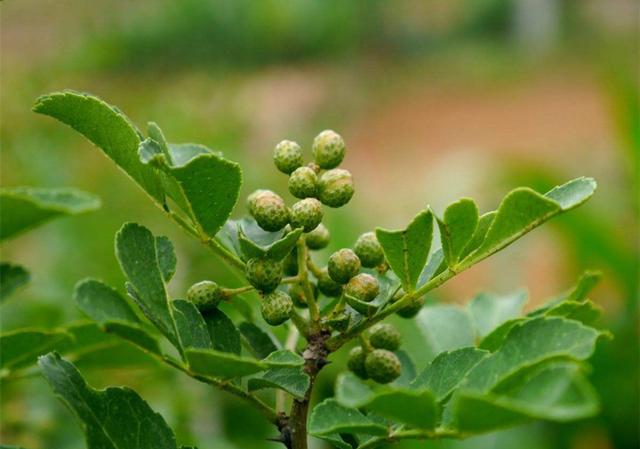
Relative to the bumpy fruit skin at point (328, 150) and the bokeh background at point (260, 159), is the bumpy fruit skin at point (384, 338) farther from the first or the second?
the bokeh background at point (260, 159)

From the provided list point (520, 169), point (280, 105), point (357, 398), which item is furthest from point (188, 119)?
point (280, 105)

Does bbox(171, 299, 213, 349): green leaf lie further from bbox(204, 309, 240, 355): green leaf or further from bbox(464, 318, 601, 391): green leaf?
bbox(464, 318, 601, 391): green leaf

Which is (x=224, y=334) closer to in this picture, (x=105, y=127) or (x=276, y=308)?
(x=276, y=308)

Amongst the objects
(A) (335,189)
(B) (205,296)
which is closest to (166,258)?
(B) (205,296)

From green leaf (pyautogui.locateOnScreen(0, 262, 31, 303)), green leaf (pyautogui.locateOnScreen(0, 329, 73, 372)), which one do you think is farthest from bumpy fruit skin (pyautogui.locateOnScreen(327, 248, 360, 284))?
green leaf (pyautogui.locateOnScreen(0, 262, 31, 303))

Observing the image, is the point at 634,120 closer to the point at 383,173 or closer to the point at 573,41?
the point at 383,173

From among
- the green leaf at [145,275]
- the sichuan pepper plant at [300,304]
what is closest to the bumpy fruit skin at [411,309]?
the sichuan pepper plant at [300,304]
